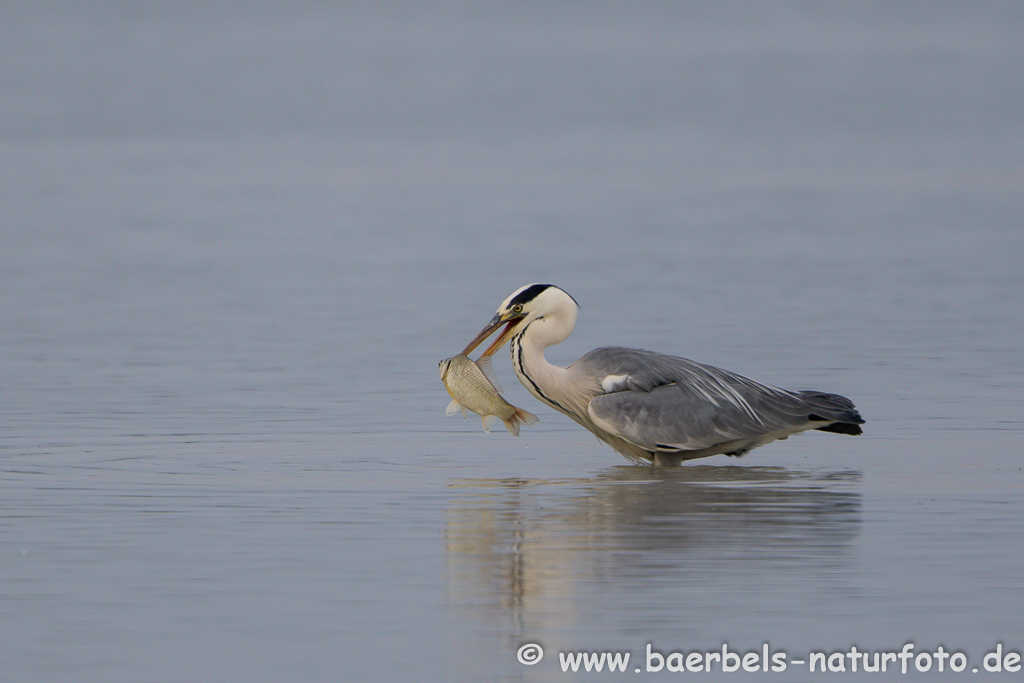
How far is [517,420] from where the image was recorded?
44.7 feet

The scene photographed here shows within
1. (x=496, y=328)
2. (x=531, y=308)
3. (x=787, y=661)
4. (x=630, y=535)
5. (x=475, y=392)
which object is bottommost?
(x=787, y=661)

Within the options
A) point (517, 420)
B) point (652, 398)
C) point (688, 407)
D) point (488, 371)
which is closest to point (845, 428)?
point (688, 407)

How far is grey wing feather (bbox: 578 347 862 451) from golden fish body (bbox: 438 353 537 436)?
56cm

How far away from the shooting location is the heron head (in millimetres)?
14039

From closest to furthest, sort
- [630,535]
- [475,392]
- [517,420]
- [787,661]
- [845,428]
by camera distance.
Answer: [787,661], [630,535], [475,392], [517,420], [845,428]

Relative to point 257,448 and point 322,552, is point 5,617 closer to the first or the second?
point 322,552

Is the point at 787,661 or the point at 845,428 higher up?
the point at 845,428

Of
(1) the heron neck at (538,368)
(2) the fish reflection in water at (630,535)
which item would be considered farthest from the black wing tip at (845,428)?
(1) the heron neck at (538,368)

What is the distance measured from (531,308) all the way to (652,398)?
105 cm

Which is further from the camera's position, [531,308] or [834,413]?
[531,308]

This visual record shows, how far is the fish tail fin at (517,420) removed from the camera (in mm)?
13469

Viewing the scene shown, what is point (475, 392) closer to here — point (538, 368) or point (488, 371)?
point (488, 371)

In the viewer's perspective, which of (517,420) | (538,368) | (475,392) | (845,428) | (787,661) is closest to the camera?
(787,661)

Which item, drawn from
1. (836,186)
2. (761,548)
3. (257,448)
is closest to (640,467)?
(257,448)
